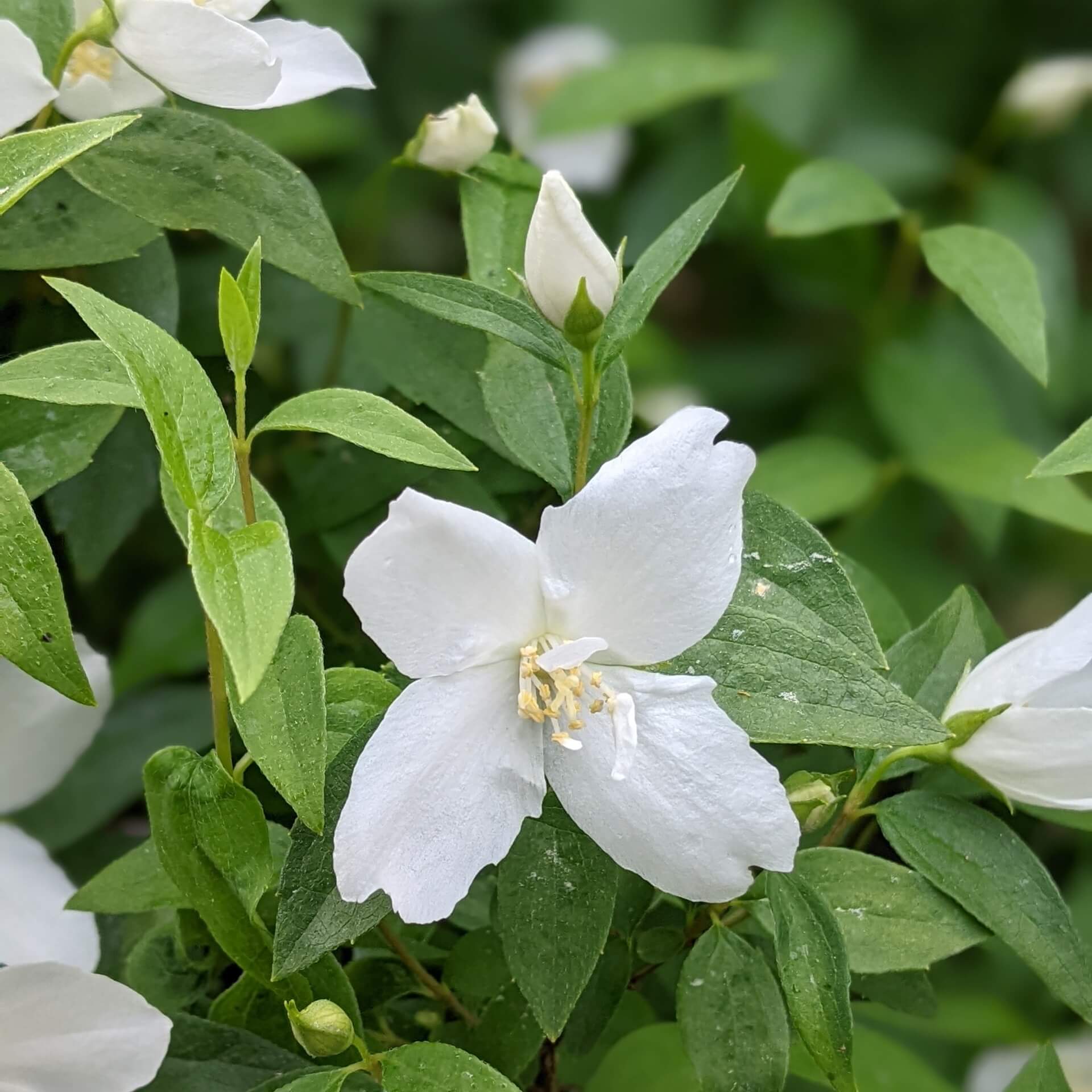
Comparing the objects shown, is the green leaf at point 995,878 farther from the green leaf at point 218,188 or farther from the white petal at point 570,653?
the green leaf at point 218,188

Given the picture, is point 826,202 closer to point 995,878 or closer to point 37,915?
Answer: point 995,878

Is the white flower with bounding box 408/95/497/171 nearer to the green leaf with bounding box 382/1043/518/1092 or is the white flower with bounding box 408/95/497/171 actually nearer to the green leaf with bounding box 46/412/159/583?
the green leaf with bounding box 46/412/159/583

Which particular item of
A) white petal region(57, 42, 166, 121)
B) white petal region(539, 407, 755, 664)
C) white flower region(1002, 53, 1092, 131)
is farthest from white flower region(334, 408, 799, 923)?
white flower region(1002, 53, 1092, 131)

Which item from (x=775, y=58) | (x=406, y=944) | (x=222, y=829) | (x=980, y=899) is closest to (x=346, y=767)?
(x=222, y=829)

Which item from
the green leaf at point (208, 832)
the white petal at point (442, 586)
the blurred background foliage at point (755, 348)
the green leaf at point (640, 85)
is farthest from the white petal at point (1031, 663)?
the green leaf at point (640, 85)

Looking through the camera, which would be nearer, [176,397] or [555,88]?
[176,397]

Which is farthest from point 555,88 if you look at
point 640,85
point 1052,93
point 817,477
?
point 817,477

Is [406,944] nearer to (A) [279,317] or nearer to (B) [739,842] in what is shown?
(B) [739,842]
